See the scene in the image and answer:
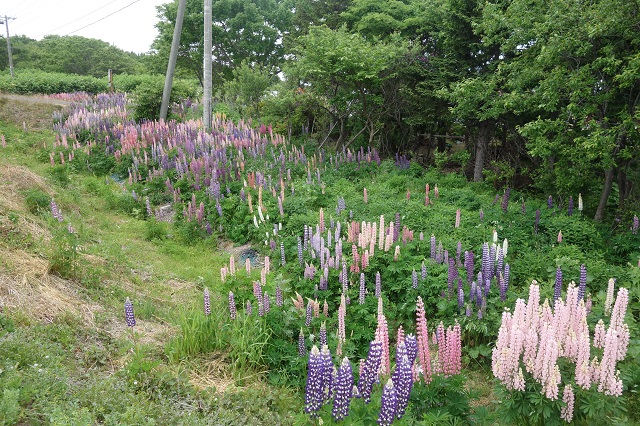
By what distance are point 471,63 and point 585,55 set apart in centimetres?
402

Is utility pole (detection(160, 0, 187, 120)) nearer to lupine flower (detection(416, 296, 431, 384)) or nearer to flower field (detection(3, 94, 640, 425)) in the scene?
flower field (detection(3, 94, 640, 425))

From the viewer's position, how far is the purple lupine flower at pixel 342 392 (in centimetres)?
308

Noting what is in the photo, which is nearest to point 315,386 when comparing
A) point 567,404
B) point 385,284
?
point 567,404

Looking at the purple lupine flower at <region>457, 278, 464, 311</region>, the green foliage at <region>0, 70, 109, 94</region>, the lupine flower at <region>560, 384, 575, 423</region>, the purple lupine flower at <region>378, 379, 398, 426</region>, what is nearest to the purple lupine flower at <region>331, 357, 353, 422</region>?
the purple lupine flower at <region>378, 379, 398, 426</region>

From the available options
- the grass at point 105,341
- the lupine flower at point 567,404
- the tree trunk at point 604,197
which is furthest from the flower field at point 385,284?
the tree trunk at point 604,197

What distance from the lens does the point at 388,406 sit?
9.68ft

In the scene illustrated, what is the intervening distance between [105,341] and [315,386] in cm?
274

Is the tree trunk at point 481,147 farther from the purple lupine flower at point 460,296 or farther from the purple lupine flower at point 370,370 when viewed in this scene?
the purple lupine flower at point 370,370

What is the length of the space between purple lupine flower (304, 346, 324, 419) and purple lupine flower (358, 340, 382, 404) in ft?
1.18

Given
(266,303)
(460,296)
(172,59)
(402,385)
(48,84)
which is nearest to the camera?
(402,385)

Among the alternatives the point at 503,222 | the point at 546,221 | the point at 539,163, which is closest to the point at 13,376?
the point at 503,222

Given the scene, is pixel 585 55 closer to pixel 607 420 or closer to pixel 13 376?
pixel 607 420

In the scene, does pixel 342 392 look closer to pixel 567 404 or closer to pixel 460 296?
pixel 567 404

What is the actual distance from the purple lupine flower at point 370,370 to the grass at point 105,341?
945 mm
